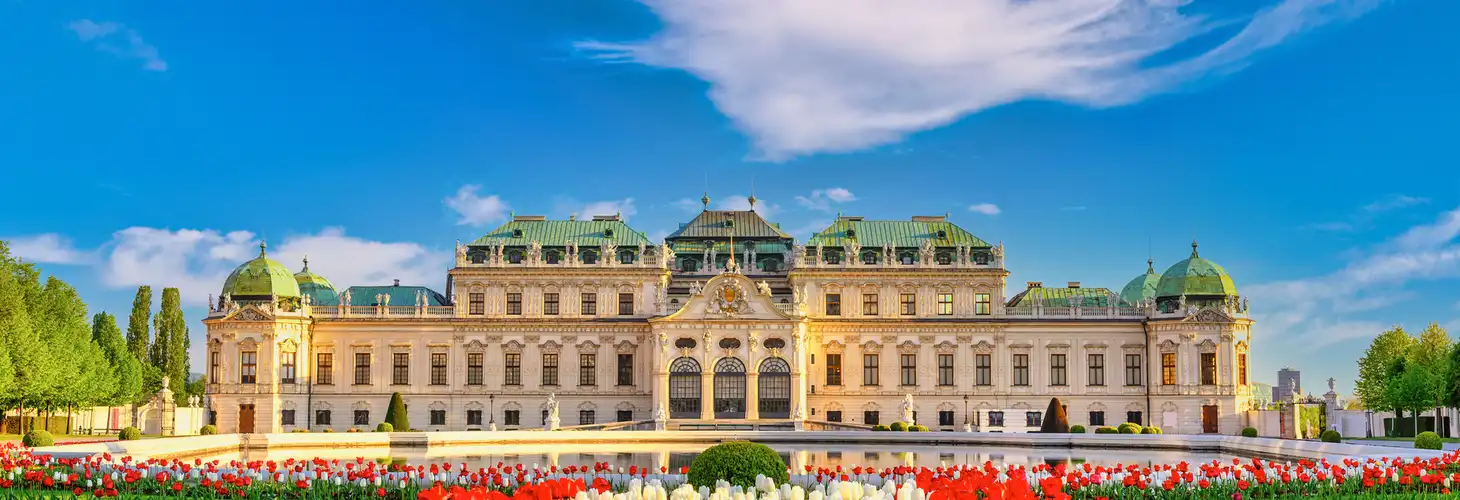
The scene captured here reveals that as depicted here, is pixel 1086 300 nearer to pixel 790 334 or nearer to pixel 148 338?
pixel 790 334

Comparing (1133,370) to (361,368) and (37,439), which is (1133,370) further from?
(37,439)

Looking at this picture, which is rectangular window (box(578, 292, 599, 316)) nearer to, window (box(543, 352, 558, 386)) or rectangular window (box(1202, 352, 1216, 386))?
window (box(543, 352, 558, 386))

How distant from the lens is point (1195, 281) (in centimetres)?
7112

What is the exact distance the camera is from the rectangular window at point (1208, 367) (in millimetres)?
69938

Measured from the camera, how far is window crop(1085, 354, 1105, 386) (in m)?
72.2

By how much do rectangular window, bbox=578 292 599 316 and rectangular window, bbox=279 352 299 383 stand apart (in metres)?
14.6

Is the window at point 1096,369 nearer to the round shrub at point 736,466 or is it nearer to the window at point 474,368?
the window at point 474,368

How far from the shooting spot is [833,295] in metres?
72.3

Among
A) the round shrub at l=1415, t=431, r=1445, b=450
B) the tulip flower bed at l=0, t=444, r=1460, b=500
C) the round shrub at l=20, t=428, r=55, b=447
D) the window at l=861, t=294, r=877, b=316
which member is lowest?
the round shrub at l=1415, t=431, r=1445, b=450

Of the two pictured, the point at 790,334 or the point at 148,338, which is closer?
the point at 790,334

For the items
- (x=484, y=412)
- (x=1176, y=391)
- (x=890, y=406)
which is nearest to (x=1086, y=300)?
(x=1176, y=391)

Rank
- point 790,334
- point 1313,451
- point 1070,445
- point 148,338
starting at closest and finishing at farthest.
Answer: point 1313,451 → point 1070,445 → point 790,334 → point 148,338

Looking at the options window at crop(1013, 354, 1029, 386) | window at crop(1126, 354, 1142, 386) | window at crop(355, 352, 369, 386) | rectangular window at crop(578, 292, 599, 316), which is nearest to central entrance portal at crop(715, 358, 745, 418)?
rectangular window at crop(578, 292, 599, 316)

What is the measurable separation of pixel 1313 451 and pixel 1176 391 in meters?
30.0
